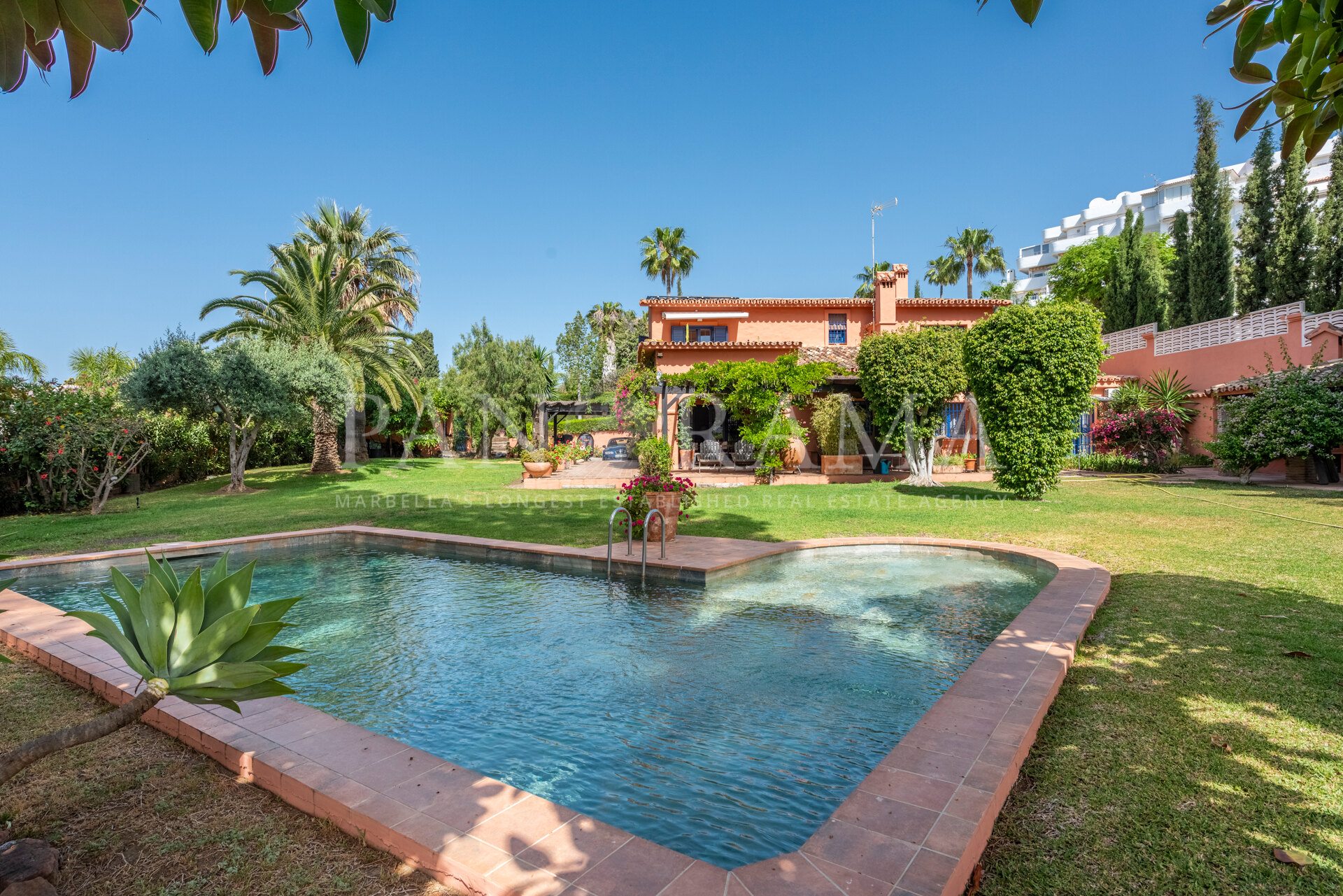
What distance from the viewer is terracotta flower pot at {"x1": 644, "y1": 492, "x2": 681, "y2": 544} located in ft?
31.1

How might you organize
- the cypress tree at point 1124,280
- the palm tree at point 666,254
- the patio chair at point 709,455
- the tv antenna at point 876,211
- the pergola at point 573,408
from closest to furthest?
the patio chair at point 709,455 < the tv antenna at point 876,211 < the pergola at point 573,408 < the cypress tree at point 1124,280 < the palm tree at point 666,254

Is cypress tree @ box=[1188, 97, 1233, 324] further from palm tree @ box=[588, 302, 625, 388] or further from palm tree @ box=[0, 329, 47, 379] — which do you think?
palm tree @ box=[0, 329, 47, 379]

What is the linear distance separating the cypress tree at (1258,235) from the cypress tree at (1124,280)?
4251mm

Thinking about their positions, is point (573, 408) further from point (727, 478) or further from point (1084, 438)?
point (1084, 438)

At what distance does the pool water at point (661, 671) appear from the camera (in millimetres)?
3344

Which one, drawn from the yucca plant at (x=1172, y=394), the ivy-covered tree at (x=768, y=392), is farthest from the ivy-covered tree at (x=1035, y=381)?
the yucca plant at (x=1172, y=394)

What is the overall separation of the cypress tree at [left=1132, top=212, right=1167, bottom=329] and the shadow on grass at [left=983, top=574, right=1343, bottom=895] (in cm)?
3506

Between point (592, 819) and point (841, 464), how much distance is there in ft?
58.9

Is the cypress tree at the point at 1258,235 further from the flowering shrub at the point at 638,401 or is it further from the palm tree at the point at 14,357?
the palm tree at the point at 14,357

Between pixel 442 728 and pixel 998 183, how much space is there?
27.9m

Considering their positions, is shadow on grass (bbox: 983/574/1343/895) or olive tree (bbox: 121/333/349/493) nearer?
shadow on grass (bbox: 983/574/1343/895)

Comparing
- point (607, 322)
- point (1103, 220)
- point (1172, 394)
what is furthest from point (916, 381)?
point (1103, 220)

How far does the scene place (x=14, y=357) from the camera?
19625mm

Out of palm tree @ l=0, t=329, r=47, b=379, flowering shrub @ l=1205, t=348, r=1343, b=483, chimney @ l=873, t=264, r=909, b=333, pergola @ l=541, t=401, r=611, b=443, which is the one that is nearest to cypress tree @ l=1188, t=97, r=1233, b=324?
flowering shrub @ l=1205, t=348, r=1343, b=483
